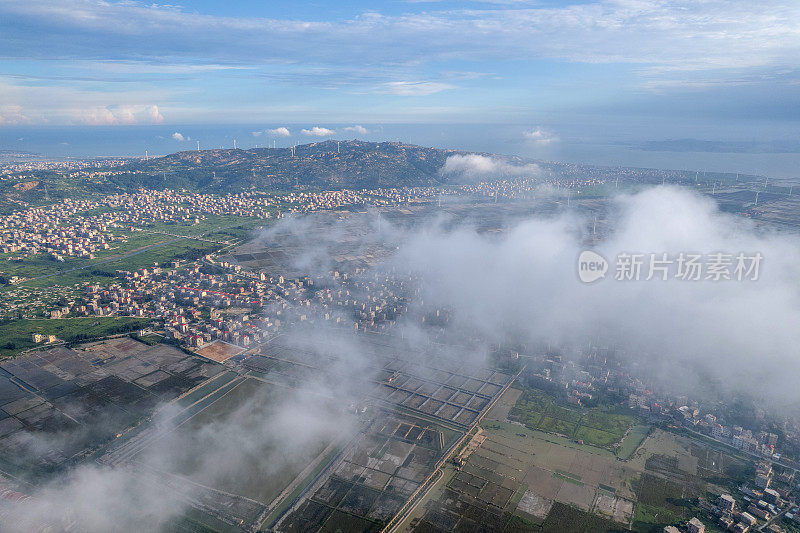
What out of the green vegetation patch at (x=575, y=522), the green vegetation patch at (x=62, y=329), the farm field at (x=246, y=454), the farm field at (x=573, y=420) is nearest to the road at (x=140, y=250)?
the green vegetation patch at (x=62, y=329)

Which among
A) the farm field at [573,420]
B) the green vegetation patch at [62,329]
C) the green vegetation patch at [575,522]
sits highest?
the green vegetation patch at [62,329]

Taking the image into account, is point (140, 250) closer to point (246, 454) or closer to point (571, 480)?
point (246, 454)

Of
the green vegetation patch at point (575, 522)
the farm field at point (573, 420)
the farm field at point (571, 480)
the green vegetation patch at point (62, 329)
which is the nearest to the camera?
the green vegetation patch at point (575, 522)

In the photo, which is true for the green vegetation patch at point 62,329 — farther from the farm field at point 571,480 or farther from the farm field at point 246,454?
the farm field at point 571,480

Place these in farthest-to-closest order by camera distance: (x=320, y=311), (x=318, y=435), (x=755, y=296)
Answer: (x=320, y=311) → (x=755, y=296) → (x=318, y=435)

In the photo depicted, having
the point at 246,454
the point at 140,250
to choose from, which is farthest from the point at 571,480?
the point at 140,250

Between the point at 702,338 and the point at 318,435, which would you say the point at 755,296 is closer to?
the point at 702,338

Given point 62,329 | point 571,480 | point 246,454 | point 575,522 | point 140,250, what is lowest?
point 575,522

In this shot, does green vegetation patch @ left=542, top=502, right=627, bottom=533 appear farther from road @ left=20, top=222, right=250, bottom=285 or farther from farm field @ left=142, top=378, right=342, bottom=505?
road @ left=20, top=222, right=250, bottom=285

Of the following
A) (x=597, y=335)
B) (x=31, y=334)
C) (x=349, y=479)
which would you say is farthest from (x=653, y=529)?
(x=31, y=334)

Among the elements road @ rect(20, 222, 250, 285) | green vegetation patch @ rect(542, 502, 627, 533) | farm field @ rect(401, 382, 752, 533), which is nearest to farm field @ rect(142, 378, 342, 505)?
farm field @ rect(401, 382, 752, 533)

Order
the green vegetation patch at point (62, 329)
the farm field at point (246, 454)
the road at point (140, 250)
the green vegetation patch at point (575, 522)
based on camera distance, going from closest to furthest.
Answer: the green vegetation patch at point (575, 522), the farm field at point (246, 454), the green vegetation patch at point (62, 329), the road at point (140, 250)
